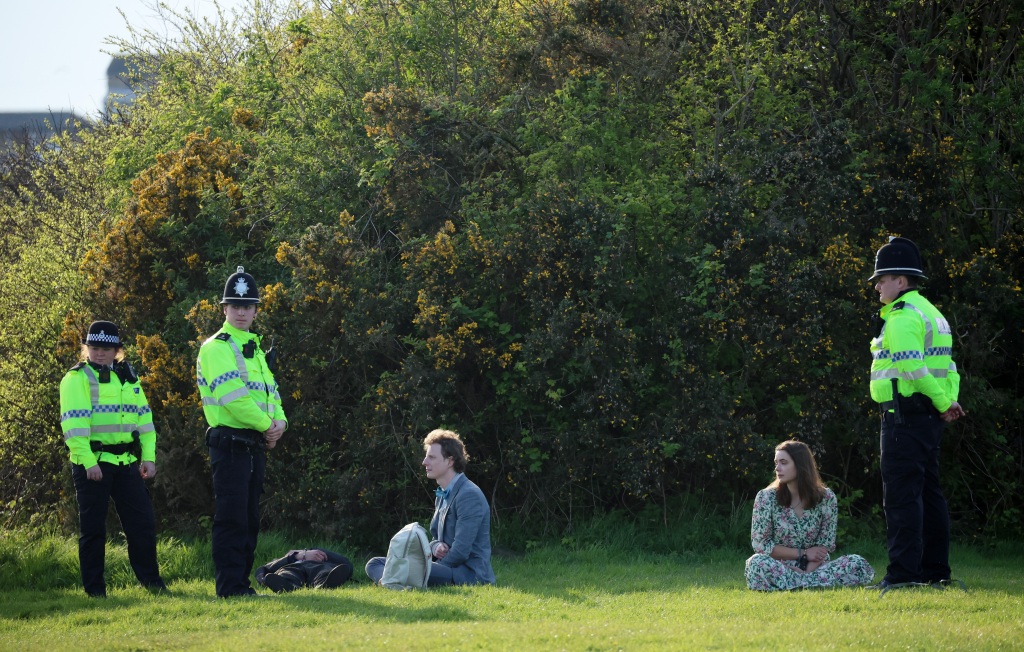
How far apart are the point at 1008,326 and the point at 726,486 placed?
11.7ft

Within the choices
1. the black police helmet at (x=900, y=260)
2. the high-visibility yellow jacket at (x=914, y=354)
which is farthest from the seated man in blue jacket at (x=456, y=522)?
the black police helmet at (x=900, y=260)

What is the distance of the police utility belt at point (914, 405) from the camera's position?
7.98m

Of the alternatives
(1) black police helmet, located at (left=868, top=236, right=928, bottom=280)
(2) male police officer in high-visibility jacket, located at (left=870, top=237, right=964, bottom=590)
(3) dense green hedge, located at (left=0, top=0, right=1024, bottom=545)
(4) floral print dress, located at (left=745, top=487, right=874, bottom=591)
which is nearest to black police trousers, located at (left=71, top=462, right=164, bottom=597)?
(3) dense green hedge, located at (left=0, top=0, right=1024, bottom=545)

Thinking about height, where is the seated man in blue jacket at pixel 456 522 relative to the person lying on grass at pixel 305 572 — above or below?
above

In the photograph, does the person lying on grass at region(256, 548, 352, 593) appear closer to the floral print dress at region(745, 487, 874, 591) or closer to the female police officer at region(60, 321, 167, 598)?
the female police officer at region(60, 321, 167, 598)

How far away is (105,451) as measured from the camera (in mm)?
9297

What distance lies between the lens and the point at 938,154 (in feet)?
40.9

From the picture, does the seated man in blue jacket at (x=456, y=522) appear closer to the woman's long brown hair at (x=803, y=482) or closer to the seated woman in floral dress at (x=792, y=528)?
the seated woman in floral dress at (x=792, y=528)

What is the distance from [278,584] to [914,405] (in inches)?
207

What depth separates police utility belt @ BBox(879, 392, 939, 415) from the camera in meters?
7.98

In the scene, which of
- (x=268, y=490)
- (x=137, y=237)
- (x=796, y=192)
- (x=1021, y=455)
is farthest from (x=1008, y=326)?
(x=137, y=237)

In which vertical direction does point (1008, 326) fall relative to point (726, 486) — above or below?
above

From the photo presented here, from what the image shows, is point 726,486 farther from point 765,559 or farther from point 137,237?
point 137,237

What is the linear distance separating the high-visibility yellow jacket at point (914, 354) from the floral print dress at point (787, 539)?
1.18 m
